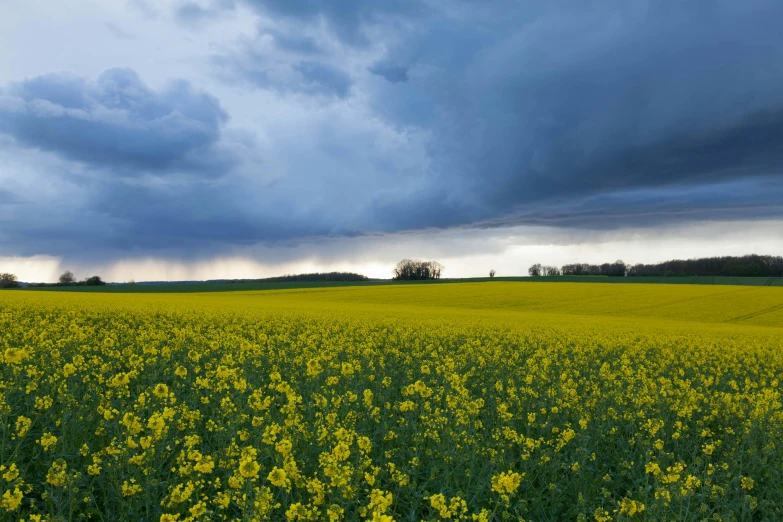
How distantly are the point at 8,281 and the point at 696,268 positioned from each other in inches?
5397

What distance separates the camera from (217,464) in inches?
213

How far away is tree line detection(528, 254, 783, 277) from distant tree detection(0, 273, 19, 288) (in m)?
106

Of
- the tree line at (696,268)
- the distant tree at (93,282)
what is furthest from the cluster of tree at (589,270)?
the distant tree at (93,282)

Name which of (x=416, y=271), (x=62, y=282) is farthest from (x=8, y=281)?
(x=416, y=271)

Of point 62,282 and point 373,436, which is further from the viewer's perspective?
point 62,282

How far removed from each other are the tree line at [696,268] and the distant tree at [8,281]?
106 metres

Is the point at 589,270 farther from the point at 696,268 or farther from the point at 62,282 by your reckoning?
the point at 62,282

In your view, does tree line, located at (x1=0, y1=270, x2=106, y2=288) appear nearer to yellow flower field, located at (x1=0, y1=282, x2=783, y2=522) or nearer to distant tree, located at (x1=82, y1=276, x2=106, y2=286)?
distant tree, located at (x1=82, y1=276, x2=106, y2=286)

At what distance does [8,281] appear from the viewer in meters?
A: 96.7

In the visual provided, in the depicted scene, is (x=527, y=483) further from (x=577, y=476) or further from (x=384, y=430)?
(x=384, y=430)

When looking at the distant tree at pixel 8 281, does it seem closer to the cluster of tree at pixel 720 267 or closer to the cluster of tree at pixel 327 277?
the cluster of tree at pixel 327 277

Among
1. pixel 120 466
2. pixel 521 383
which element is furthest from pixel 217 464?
pixel 521 383

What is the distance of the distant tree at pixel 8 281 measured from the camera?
9356cm

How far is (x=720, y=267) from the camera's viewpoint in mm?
90938
